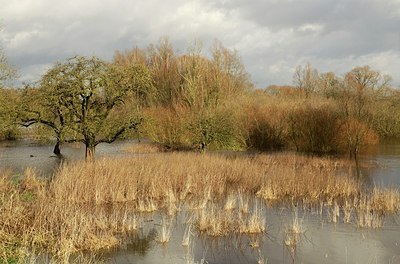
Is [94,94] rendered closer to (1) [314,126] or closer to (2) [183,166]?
(2) [183,166]

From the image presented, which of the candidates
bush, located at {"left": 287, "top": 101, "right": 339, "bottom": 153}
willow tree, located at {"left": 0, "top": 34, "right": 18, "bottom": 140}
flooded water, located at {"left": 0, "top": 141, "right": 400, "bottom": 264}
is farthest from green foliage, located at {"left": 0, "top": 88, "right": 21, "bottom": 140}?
bush, located at {"left": 287, "top": 101, "right": 339, "bottom": 153}

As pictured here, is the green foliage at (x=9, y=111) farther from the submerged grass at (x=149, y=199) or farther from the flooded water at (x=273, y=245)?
the flooded water at (x=273, y=245)

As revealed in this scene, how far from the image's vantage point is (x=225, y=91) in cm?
4094

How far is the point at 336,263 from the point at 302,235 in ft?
6.17

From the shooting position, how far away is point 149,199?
14.1m

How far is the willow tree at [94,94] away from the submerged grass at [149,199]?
143 inches

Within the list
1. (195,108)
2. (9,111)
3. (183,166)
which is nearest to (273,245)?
(183,166)

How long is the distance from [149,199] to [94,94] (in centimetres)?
767

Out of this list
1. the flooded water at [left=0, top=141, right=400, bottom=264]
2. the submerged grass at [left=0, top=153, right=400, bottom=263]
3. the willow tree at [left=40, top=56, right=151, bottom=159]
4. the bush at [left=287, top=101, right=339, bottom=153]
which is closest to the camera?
the flooded water at [left=0, top=141, right=400, bottom=264]

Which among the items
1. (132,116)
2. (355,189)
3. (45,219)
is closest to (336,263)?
(45,219)

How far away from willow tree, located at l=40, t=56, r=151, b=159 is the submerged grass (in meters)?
3.64

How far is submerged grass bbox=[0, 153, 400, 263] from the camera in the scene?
8.90 m

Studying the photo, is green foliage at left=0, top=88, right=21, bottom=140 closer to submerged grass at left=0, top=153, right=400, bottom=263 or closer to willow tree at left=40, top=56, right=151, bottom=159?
willow tree at left=40, top=56, right=151, bottom=159

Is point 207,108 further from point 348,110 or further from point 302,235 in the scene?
point 302,235
